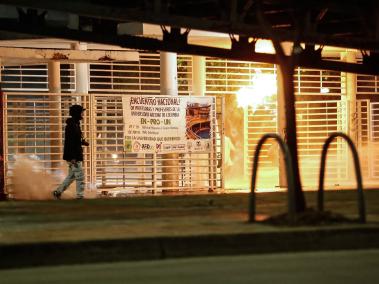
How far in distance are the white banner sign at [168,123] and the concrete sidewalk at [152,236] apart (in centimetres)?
744

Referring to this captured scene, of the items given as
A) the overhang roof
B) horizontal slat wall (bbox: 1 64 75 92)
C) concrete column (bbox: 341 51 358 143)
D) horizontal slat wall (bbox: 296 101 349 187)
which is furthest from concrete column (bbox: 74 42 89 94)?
concrete column (bbox: 341 51 358 143)

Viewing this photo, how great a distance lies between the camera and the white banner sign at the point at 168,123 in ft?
64.1

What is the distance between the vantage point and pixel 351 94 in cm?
2438

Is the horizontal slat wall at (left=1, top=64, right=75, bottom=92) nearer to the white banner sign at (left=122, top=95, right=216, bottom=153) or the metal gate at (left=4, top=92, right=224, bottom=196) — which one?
the metal gate at (left=4, top=92, right=224, bottom=196)

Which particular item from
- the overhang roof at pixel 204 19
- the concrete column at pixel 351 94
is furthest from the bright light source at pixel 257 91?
the overhang roof at pixel 204 19

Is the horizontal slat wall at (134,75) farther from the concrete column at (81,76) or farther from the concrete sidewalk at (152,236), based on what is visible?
the concrete sidewalk at (152,236)

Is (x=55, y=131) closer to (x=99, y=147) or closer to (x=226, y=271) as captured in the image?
(x=99, y=147)

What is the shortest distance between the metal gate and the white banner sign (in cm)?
32

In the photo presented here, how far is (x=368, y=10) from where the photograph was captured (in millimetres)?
12797

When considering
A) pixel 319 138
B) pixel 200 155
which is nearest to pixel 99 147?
pixel 200 155

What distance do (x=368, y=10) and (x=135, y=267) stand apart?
6271 millimetres

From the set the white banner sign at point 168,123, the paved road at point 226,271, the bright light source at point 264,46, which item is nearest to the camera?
A: the paved road at point 226,271

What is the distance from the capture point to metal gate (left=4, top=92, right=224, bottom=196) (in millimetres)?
18969

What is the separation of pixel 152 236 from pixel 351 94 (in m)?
16.3
